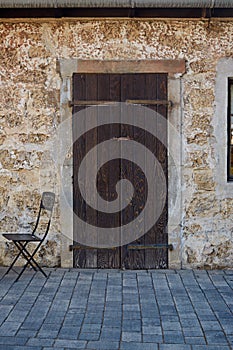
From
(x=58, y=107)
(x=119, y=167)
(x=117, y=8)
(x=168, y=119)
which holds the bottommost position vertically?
(x=119, y=167)

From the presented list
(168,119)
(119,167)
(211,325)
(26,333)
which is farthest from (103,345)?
(168,119)

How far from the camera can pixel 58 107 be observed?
6.12 m

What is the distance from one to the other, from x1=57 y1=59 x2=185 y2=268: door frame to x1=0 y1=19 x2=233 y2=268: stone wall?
0.07m

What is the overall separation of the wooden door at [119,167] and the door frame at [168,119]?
0.20ft

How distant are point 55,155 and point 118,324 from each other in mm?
2506

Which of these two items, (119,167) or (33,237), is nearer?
(33,237)

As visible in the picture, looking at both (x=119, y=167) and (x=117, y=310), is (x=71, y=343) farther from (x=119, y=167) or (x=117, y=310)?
(x=119, y=167)

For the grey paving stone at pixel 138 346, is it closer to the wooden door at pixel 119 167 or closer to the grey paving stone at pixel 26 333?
the grey paving stone at pixel 26 333

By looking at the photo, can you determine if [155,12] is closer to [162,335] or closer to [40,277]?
[40,277]

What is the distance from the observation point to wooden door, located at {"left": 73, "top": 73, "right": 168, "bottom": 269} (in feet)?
20.0

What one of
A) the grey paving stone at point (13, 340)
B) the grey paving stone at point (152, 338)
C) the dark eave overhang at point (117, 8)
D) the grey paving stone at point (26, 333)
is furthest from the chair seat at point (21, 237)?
the dark eave overhang at point (117, 8)

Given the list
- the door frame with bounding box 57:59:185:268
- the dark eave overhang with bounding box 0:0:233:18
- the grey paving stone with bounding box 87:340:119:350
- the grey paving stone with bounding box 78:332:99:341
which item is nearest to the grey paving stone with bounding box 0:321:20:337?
the grey paving stone with bounding box 78:332:99:341

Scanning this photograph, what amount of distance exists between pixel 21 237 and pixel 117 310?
1.63 m

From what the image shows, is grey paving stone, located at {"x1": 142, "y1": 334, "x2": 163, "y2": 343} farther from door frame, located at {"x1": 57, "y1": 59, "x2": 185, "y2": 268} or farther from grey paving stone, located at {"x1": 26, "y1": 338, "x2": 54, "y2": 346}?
door frame, located at {"x1": 57, "y1": 59, "x2": 185, "y2": 268}
